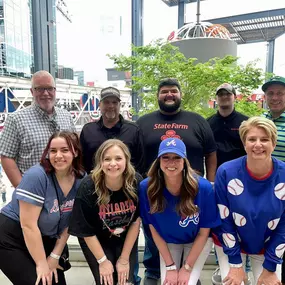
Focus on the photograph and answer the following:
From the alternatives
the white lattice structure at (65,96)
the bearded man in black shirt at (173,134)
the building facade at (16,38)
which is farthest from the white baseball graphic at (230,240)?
the building facade at (16,38)

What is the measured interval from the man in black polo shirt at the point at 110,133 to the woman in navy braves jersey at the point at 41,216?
278 millimetres

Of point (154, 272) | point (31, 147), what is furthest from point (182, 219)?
point (31, 147)

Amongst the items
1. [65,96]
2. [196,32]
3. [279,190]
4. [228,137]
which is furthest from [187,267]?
[196,32]

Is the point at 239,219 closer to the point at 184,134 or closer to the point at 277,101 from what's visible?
the point at 184,134

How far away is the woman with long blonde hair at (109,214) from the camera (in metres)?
1.73

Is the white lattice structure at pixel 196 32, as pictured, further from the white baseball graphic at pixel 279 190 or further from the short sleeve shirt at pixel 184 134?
the white baseball graphic at pixel 279 190

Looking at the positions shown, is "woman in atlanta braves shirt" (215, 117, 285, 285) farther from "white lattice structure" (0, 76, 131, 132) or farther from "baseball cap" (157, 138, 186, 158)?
"white lattice structure" (0, 76, 131, 132)

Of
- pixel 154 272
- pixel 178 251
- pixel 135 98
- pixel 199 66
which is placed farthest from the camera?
pixel 135 98

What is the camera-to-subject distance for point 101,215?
69.3 inches

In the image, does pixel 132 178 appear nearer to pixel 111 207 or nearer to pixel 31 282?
pixel 111 207

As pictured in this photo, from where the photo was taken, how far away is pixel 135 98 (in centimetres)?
473

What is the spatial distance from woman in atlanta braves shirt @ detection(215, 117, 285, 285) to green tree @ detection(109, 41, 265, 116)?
2478 mm

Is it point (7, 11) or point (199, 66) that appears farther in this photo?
point (199, 66)

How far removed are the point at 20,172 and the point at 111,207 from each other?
0.83 metres
